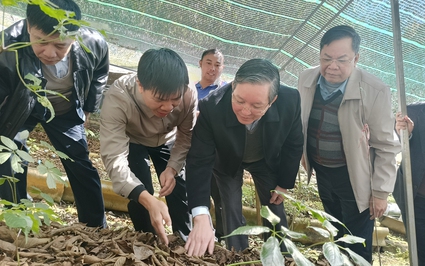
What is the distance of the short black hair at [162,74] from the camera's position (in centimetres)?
201

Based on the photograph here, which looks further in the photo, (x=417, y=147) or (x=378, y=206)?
(x=417, y=147)

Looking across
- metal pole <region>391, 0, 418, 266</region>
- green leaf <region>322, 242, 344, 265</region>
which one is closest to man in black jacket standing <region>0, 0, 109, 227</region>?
green leaf <region>322, 242, 344, 265</region>

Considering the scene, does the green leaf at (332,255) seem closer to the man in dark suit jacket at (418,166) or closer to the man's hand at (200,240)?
the man's hand at (200,240)

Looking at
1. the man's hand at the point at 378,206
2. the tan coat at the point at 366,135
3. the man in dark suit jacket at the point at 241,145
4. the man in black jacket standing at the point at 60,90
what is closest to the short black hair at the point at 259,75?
the man in dark suit jacket at the point at 241,145

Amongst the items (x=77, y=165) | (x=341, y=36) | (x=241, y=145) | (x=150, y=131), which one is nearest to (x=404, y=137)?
(x=341, y=36)

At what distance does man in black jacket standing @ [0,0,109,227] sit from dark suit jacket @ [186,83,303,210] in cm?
83

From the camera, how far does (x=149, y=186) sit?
2729 millimetres

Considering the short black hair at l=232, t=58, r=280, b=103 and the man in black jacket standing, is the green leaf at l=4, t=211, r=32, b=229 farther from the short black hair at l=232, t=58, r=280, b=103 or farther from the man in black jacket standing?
the short black hair at l=232, t=58, r=280, b=103

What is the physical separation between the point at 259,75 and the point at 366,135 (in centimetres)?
94

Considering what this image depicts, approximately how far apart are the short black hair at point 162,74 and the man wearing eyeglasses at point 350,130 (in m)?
1.03

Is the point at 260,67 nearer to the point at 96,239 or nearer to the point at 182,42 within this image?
the point at 96,239

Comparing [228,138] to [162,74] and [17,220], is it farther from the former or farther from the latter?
[17,220]

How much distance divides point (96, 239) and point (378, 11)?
103 inches

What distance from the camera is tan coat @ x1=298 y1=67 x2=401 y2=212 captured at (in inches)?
99.9
